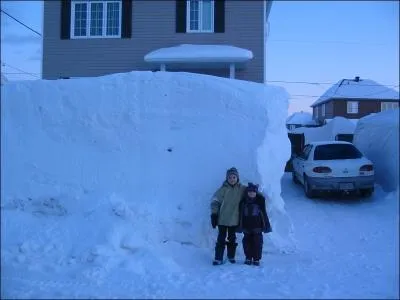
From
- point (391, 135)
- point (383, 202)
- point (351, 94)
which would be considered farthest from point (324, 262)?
point (351, 94)

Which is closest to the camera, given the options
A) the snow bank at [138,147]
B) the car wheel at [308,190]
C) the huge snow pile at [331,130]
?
the snow bank at [138,147]

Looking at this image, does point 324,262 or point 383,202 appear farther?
point 383,202

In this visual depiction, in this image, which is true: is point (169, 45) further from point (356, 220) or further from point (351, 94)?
point (351, 94)

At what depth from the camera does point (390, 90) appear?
45.2 m

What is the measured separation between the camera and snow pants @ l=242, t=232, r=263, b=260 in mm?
6922

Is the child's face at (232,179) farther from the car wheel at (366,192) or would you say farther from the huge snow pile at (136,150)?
the car wheel at (366,192)

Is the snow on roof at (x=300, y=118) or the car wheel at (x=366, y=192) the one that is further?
the snow on roof at (x=300, y=118)

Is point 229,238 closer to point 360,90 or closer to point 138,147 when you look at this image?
point 138,147

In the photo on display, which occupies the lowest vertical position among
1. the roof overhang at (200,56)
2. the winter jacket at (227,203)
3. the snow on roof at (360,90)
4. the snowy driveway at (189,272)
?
the snowy driveway at (189,272)

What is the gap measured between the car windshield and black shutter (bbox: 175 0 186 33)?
6.70 metres

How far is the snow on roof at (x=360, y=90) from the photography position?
44812 millimetres

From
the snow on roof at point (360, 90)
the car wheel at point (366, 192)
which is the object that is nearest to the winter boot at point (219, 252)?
the car wheel at point (366, 192)

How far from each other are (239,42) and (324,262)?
10634 millimetres

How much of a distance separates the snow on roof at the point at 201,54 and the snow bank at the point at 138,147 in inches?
270
